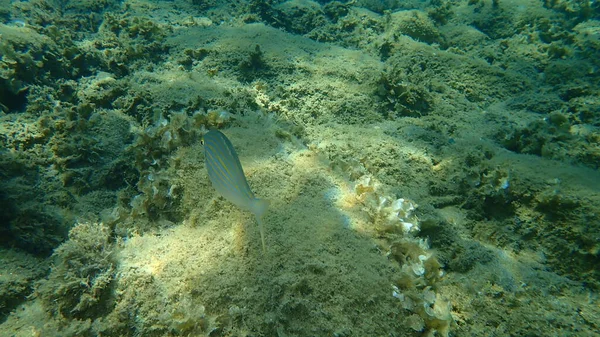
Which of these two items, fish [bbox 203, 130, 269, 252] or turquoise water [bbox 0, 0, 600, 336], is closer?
fish [bbox 203, 130, 269, 252]

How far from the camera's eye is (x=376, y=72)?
5.08 metres

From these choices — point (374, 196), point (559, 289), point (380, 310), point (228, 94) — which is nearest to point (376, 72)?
point (228, 94)

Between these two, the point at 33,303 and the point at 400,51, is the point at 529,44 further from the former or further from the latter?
the point at 33,303

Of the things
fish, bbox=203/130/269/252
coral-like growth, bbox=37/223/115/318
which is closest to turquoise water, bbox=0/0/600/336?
coral-like growth, bbox=37/223/115/318

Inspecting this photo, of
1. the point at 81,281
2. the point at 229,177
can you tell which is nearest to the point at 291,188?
the point at 229,177

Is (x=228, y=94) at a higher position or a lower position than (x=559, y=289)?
higher

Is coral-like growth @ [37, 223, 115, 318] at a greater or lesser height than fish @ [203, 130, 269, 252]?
lesser

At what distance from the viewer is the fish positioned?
4.92 ft

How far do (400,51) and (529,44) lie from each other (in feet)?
10.8

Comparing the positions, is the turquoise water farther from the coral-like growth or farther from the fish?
the fish

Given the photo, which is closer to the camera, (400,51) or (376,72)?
(376,72)

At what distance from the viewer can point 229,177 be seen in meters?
1.62

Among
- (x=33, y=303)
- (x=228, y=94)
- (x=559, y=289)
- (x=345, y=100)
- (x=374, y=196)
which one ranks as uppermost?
(x=228, y=94)

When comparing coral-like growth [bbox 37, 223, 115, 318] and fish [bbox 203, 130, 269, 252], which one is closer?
fish [bbox 203, 130, 269, 252]
